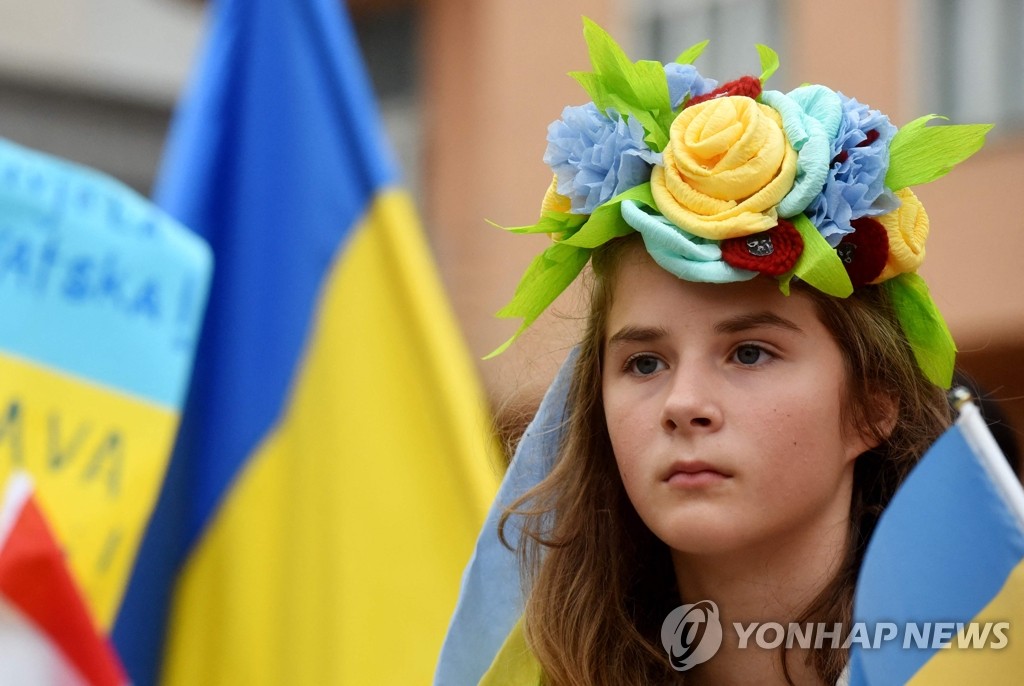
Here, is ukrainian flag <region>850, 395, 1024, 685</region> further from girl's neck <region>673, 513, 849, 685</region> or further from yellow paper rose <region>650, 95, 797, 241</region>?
yellow paper rose <region>650, 95, 797, 241</region>

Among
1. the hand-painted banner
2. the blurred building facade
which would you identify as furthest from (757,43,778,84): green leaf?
the blurred building facade

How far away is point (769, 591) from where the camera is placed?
6.22 feet

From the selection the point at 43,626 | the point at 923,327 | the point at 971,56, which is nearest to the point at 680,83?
the point at 923,327

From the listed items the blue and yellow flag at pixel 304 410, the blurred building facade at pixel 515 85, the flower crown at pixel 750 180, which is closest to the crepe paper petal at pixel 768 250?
the flower crown at pixel 750 180

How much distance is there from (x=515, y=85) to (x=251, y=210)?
5.06m

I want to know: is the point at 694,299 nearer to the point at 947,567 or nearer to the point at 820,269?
the point at 820,269

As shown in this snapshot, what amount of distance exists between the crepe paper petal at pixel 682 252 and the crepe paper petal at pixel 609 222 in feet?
0.07

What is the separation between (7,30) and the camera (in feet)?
28.3

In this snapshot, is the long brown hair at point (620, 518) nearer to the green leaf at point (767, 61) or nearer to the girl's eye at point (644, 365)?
the girl's eye at point (644, 365)

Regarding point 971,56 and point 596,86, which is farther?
point 971,56

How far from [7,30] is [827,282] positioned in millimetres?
7561

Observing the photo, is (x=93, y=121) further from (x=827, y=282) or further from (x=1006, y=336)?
(x=827, y=282)

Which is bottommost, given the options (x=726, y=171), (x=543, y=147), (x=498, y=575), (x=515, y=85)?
(x=543, y=147)

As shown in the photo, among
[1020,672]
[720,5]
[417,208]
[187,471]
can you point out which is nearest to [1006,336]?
[720,5]
